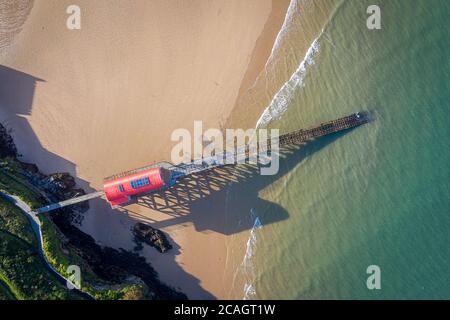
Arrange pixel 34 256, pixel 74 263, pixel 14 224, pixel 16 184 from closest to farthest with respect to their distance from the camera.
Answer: pixel 34 256 → pixel 14 224 → pixel 74 263 → pixel 16 184

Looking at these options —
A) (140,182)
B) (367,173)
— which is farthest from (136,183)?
(367,173)

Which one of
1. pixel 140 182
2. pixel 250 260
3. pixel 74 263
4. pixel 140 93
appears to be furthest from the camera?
pixel 140 93

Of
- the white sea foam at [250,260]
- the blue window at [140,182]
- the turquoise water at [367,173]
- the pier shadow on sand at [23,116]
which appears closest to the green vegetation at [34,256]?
the pier shadow on sand at [23,116]

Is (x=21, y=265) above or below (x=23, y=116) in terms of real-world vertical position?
below

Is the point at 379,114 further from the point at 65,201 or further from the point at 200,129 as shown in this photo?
the point at 65,201

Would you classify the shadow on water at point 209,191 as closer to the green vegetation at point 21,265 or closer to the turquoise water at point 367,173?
the turquoise water at point 367,173

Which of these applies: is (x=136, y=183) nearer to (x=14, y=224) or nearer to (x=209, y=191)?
(x=209, y=191)

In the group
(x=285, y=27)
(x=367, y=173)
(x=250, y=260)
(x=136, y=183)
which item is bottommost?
(x=250, y=260)
